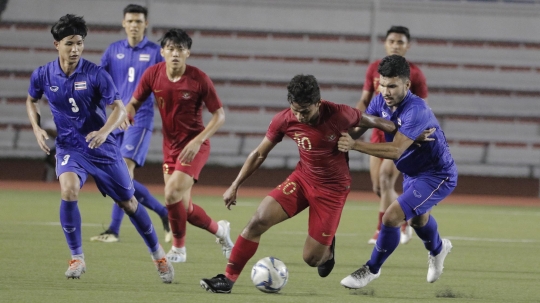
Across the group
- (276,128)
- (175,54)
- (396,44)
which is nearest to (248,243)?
(276,128)

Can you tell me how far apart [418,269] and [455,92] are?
42.6 feet

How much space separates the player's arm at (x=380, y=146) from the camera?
5609mm

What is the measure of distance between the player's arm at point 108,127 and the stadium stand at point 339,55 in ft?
40.8

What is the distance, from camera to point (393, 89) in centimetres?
608

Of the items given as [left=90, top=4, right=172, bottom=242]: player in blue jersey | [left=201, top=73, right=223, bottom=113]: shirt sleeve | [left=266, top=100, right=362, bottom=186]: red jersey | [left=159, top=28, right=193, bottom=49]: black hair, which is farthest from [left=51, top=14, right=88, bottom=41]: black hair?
[left=90, top=4, right=172, bottom=242]: player in blue jersey

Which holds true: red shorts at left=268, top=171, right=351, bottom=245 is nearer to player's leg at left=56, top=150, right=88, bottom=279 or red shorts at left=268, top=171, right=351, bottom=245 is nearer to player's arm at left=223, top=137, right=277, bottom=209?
player's arm at left=223, top=137, right=277, bottom=209

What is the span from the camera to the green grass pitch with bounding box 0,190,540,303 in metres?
5.62

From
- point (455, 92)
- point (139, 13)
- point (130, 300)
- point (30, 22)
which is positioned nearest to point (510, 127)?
point (455, 92)

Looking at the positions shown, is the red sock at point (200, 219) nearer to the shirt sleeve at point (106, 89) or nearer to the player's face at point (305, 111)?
the shirt sleeve at point (106, 89)

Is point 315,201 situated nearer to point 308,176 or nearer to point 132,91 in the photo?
point 308,176

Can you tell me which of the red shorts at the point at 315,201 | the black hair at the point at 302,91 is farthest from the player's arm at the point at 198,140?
the black hair at the point at 302,91

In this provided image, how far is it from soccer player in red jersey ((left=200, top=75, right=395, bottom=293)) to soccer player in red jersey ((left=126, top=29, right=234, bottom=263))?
4.50ft

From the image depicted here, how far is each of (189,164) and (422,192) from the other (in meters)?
2.06

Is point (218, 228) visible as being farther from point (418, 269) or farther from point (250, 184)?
point (250, 184)
